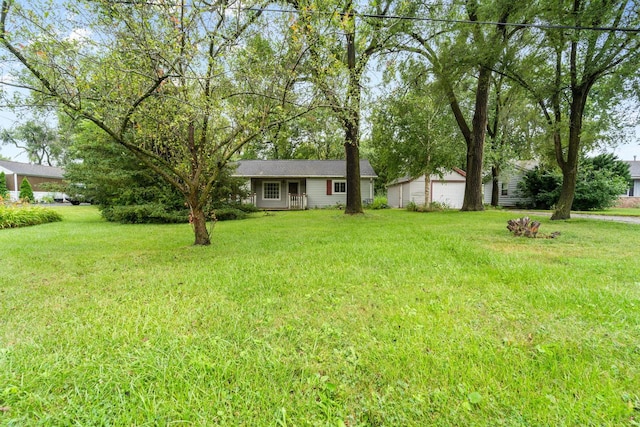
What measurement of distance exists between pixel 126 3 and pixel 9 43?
4.78 ft

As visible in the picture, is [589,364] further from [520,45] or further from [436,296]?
[520,45]

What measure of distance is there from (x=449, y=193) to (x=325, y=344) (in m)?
18.7

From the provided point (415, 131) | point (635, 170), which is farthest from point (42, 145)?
point (635, 170)

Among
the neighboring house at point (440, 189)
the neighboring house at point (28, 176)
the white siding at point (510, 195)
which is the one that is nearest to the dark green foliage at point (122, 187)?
the neighboring house at point (440, 189)

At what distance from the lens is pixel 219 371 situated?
5.75ft

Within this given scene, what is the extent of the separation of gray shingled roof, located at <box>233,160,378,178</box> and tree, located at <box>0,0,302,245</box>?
12.5 meters

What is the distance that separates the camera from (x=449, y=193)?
18500mm

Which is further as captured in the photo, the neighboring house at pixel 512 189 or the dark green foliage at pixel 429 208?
the neighboring house at pixel 512 189

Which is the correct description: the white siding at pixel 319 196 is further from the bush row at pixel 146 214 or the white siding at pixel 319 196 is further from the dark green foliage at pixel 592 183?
the dark green foliage at pixel 592 183

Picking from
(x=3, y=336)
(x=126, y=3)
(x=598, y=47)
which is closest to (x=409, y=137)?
(x=598, y=47)

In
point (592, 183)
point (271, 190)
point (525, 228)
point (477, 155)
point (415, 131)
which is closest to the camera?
point (525, 228)

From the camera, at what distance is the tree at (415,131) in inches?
492

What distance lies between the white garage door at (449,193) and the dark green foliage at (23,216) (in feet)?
63.5

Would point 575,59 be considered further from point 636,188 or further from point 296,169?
point 636,188
